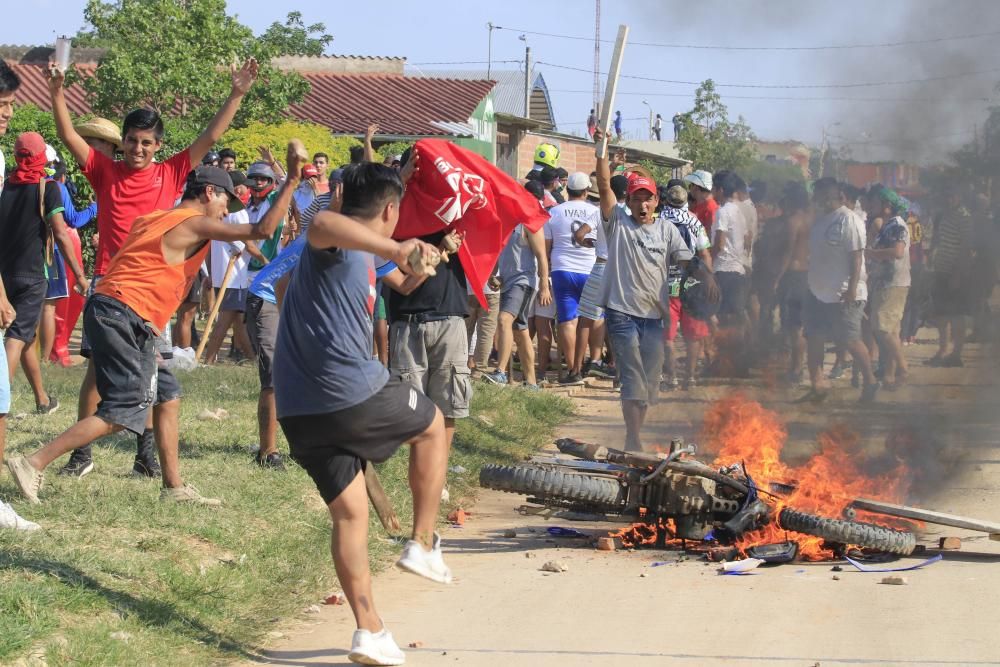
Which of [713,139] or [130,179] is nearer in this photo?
[130,179]

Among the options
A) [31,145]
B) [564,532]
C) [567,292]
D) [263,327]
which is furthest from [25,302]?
[567,292]

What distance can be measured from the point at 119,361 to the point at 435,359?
1.79m

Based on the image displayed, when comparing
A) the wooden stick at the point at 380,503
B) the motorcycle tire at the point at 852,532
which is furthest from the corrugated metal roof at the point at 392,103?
the motorcycle tire at the point at 852,532

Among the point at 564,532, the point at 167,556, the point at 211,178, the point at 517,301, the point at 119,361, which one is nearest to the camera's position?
the point at 167,556

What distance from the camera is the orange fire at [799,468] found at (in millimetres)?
6438

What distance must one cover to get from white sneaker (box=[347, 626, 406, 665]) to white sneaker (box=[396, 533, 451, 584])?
0.34m

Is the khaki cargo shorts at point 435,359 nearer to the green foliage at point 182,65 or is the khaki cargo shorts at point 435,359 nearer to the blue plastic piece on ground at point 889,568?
the blue plastic piece on ground at point 889,568

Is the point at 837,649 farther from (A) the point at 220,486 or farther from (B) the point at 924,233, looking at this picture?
(B) the point at 924,233

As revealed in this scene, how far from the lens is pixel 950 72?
8.85 meters

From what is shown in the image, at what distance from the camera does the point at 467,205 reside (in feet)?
23.0

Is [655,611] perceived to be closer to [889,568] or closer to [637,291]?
[889,568]

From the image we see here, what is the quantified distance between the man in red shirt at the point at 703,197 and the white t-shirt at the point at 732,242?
1.16 m

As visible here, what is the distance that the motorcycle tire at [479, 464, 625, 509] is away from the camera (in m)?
6.33

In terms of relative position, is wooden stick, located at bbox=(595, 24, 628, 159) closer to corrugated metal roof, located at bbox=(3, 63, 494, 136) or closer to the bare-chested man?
the bare-chested man
